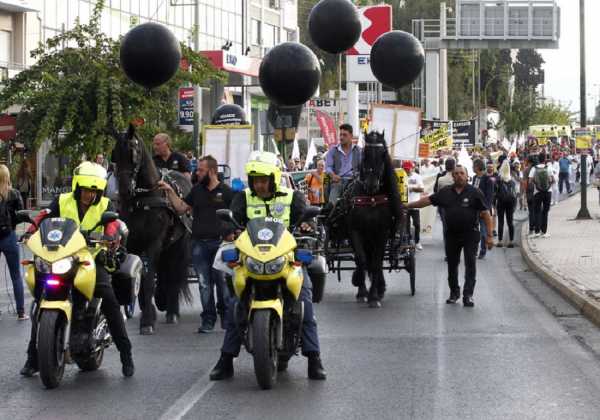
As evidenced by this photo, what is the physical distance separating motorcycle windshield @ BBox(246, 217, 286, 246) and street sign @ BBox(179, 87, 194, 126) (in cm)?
2627

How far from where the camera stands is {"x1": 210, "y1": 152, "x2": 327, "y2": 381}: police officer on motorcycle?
9883mm

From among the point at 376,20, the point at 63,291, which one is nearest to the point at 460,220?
the point at 63,291

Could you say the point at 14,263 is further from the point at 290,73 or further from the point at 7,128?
the point at 7,128

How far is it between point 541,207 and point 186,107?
1189 centimetres

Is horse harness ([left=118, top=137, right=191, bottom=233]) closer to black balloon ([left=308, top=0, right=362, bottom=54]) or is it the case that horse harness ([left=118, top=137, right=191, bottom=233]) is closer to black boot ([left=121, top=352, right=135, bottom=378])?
black boot ([left=121, top=352, right=135, bottom=378])

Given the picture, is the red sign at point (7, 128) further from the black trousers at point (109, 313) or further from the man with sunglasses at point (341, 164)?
the black trousers at point (109, 313)

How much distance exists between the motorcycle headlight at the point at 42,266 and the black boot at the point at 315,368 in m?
2.10

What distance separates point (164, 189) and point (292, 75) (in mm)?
3159

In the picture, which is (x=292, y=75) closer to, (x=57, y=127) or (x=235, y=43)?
(x=57, y=127)

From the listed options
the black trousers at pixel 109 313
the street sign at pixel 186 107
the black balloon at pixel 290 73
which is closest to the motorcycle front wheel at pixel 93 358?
the black trousers at pixel 109 313

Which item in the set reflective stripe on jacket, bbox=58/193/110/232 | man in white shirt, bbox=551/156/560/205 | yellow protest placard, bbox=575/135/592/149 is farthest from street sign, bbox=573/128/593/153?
reflective stripe on jacket, bbox=58/193/110/232

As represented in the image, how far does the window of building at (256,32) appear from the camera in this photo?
71375 millimetres

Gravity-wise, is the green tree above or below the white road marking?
above

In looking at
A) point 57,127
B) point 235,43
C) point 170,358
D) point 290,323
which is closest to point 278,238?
point 290,323
